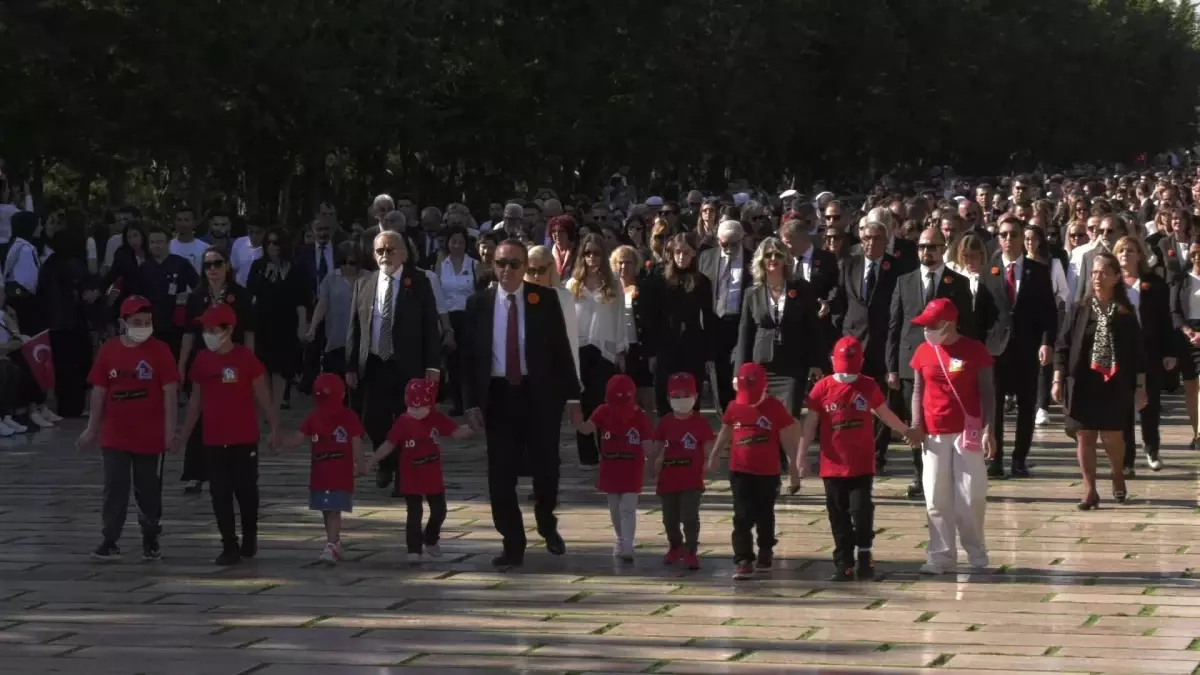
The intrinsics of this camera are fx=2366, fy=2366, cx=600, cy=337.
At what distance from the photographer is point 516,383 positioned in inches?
480

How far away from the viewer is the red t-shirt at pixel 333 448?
12.3 meters

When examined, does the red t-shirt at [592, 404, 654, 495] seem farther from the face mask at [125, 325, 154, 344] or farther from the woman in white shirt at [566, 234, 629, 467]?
the woman in white shirt at [566, 234, 629, 467]

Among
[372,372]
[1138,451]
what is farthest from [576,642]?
[1138,451]

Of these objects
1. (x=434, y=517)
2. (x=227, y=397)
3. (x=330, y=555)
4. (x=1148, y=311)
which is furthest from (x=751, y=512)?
(x=1148, y=311)

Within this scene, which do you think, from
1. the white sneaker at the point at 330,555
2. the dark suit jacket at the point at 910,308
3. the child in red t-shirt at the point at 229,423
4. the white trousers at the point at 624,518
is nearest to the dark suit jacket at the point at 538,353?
the white trousers at the point at 624,518

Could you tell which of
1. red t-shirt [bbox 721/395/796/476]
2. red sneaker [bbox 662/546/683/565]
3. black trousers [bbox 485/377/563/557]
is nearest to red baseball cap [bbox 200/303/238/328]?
black trousers [bbox 485/377/563/557]

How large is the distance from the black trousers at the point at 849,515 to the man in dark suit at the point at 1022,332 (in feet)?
14.7

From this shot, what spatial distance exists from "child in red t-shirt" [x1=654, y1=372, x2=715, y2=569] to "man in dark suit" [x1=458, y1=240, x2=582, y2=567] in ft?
1.70

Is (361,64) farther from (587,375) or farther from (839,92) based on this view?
(839,92)

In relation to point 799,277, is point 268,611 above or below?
below

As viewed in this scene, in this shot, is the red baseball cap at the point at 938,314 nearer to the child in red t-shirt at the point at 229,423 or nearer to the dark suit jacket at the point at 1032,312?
the child in red t-shirt at the point at 229,423

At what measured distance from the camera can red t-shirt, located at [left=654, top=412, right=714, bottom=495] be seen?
1204 centimetres

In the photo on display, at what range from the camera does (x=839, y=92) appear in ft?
209

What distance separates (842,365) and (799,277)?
11.7 feet
